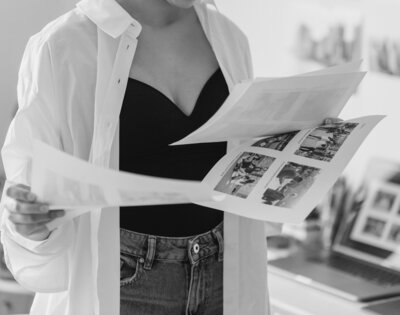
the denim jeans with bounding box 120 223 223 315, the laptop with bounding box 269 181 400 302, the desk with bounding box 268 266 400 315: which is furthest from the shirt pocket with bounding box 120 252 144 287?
the laptop with bounding box 269 181 400 302

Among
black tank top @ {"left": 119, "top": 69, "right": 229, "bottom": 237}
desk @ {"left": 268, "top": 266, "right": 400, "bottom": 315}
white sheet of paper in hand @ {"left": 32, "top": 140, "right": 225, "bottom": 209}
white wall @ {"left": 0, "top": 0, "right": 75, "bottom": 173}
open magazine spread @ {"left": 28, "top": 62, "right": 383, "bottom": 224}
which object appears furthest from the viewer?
white wall @ {"left": 0, "top": 0, "right": 75, "bottom": 173}

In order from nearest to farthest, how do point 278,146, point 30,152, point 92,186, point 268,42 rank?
1. point 92,186
2. point 30,152
3. point 278,146
4. point 268,42

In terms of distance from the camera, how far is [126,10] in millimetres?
1383

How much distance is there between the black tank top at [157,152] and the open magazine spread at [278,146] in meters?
0.07

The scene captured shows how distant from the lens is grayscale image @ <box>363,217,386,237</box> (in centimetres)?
210

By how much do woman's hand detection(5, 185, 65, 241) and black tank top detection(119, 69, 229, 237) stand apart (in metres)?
0.19

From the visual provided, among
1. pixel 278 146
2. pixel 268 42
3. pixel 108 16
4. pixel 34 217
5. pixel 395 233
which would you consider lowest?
pixel 395 233

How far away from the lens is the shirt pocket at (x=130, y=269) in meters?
1.30

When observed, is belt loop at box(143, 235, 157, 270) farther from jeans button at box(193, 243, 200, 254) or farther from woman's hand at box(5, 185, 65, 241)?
woman's hand at box(5, 185, 65, 241)

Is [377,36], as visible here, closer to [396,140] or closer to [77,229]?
[396,140]

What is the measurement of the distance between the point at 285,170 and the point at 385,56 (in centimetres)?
102

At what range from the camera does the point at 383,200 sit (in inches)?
83.6

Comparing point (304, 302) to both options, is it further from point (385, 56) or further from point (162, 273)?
point (385, 56)

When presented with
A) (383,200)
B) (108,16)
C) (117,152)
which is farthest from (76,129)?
(383,200)
